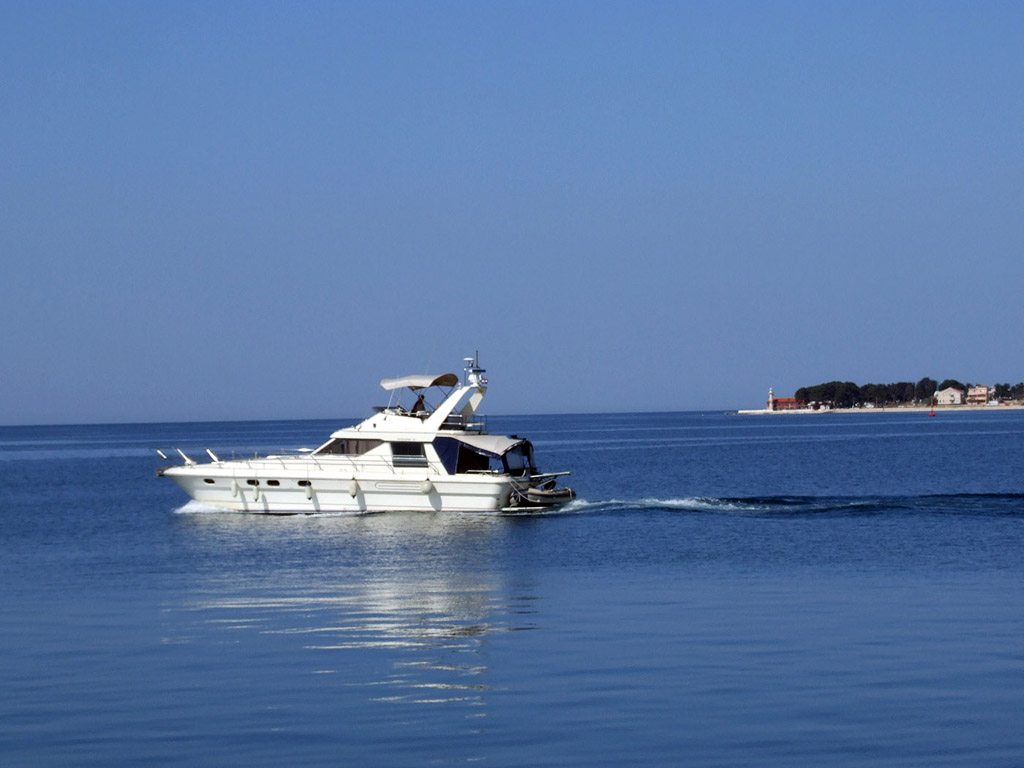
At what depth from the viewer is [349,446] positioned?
44.9 metres

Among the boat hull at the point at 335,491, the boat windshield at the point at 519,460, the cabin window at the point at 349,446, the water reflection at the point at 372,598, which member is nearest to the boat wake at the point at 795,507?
the boat hull at the point at 335,491

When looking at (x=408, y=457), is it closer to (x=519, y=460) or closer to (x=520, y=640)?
(x=519, y=460)

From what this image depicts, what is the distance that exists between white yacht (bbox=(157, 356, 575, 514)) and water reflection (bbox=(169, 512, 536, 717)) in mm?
1045

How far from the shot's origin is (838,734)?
15008 millimetres

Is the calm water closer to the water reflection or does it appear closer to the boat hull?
the water reflection

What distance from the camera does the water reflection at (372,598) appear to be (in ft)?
62.5

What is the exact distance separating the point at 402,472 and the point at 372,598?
17.7 meters

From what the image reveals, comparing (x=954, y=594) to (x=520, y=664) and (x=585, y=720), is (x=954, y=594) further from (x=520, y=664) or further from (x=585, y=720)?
(x=585, y=720)

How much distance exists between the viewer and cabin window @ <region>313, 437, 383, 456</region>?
44.7 metres

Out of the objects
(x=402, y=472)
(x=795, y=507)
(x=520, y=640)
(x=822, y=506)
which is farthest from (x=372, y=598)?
(x=822, y=506)

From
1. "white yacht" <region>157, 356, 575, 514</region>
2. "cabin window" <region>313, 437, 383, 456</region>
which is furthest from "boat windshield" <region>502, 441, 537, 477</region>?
"cabin window" <region>313, 437, 383, 456</region>

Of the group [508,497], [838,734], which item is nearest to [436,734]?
[838,734]

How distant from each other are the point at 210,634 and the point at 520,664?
5981 mm

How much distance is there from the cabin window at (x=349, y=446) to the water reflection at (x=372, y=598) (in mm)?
2545
